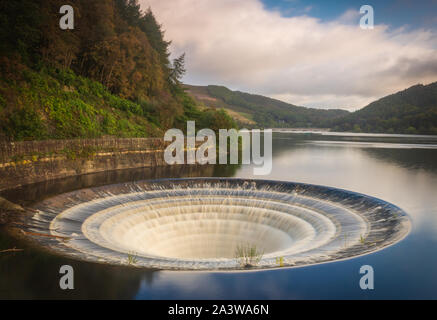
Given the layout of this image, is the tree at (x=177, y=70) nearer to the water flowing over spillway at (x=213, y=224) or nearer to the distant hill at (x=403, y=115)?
the water flowing over spillway at (x=213, y=224)

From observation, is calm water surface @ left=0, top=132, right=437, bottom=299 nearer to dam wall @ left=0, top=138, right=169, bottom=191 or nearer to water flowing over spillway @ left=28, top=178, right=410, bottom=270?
water flowing over spillway @ left=28, top=178, right=410, bottom=270

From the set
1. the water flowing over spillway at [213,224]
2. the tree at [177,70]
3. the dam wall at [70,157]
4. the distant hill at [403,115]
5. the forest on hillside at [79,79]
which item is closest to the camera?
the water flowing over spillway at [213,224]

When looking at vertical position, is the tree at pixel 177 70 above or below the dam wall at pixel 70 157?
above

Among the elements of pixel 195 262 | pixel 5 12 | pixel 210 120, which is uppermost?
pixel 5 12

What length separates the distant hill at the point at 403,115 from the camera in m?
98.6

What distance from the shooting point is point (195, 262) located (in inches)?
410

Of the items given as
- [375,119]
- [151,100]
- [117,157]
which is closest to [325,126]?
[375,119]

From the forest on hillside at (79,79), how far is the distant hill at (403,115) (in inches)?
3105

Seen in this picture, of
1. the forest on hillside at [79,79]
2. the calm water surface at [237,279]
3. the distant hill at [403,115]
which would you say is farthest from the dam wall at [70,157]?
the distant hill at [403,115]

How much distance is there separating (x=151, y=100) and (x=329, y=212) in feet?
106

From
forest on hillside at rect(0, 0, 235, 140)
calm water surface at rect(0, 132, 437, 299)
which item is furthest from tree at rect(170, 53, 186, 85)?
calm water surface at rect(0, 132, 437, 299)
